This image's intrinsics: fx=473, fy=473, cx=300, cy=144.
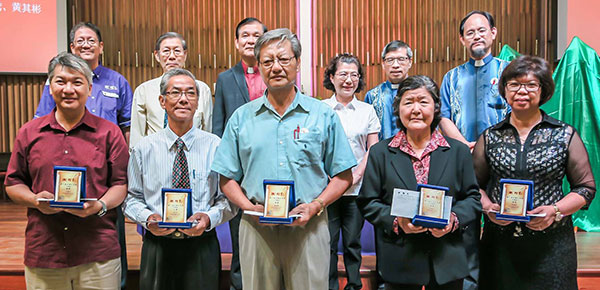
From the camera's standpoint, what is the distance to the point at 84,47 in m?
3.01

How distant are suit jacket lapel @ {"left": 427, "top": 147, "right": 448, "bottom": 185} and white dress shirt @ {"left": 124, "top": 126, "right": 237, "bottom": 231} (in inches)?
36.3

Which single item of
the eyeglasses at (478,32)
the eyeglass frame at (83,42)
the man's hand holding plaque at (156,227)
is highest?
the eyeglasses at (478,32)

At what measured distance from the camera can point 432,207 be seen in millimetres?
1844

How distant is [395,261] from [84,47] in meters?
2.32

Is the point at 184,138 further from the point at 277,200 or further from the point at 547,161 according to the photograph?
the point at 547,161

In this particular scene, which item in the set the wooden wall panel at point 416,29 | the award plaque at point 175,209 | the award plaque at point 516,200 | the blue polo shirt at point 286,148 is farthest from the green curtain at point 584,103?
the award plaque at point 175,209

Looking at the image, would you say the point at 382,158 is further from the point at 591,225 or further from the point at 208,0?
the point at 208,0

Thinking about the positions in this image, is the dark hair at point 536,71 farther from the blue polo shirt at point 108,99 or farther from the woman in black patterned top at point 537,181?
the blue polo shirt at point 108,99

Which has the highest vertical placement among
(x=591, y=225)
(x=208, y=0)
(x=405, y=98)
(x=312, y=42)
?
(x=208, y=0)

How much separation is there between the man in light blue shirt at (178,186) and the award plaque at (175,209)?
0.09 metres

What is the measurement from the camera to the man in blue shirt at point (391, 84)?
3080 millimetres

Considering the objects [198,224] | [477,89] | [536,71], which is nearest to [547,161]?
[536,71]

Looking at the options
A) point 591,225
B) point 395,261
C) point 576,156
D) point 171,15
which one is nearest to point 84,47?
point 395,261

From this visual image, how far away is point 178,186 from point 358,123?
122 cm
